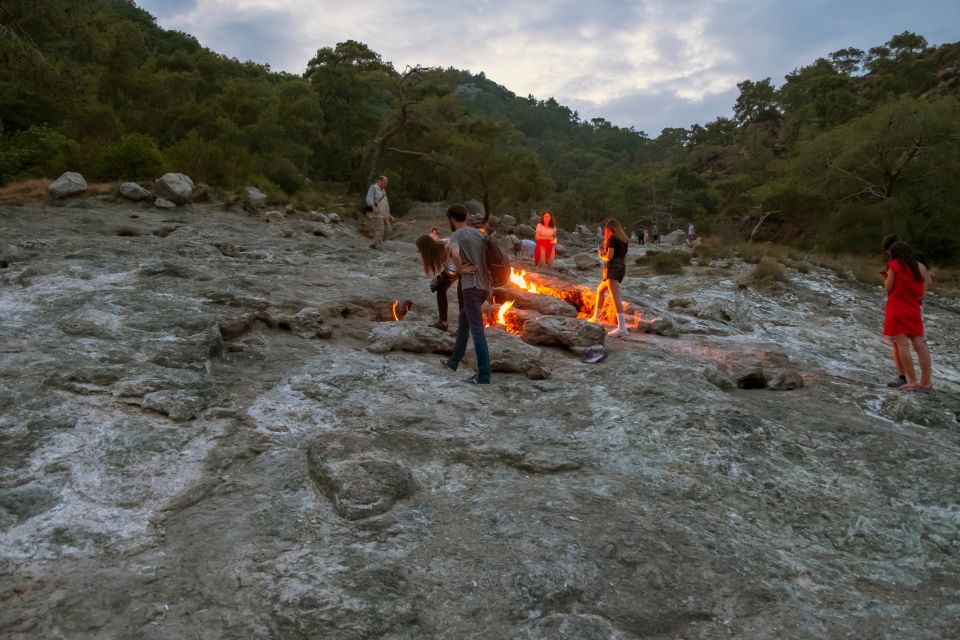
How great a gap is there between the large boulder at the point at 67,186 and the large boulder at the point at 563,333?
10.9 m

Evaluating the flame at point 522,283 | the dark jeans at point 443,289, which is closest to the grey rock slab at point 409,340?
the dark jeans at point 443,289

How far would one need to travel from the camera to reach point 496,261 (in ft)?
18.7

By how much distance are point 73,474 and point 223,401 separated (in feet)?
4.03

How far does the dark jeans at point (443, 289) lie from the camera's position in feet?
23.8

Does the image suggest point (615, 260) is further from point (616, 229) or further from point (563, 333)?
point (563, 333)

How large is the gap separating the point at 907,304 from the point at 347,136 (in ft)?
99.4

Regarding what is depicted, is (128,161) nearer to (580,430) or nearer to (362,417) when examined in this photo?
(362,417)

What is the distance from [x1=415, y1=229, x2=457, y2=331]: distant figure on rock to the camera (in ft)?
23.4

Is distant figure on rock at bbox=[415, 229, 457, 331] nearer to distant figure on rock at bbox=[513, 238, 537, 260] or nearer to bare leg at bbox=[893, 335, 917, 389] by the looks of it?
bare leg at bbox=[893, 335, 917, 389]

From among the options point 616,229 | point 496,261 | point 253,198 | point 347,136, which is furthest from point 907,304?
point 347,136

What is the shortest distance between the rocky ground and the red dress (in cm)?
72

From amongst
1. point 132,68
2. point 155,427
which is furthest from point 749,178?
point 155,427

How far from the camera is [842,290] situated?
45.6 feet

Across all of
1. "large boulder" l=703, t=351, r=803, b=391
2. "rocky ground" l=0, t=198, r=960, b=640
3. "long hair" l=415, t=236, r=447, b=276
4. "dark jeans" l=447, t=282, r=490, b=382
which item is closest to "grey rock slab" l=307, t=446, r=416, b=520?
"rocky ground" l=0, t=198, r=960, b=640
